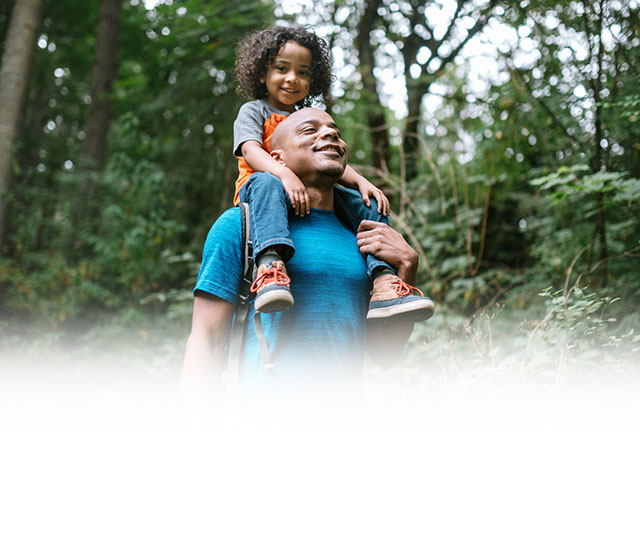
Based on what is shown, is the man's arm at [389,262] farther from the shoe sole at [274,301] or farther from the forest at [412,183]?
the forest at [412,183]

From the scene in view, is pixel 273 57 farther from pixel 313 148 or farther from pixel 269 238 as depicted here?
pixel 269 238

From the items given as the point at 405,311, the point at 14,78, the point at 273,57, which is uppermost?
the point at 14,78

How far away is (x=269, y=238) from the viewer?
1824 mm

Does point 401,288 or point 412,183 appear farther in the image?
point 412,183

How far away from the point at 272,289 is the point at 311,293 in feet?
0.69

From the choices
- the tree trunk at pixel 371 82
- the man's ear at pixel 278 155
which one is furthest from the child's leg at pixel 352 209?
the tree trunk at pixel 371 82

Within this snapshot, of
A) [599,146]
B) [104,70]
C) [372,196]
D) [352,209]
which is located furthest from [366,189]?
[104,70]

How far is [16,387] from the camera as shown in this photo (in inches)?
267

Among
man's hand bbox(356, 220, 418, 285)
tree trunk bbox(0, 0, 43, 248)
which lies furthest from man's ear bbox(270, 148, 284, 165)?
tree trunk bbox(0, 0, 43, 248)

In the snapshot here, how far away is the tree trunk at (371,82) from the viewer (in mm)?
7086

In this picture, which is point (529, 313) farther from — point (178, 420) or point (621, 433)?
point (178, 420)

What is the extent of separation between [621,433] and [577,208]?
142 inches

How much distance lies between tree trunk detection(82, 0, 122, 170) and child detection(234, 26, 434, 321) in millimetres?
8299

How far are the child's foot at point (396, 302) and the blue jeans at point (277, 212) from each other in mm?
80
